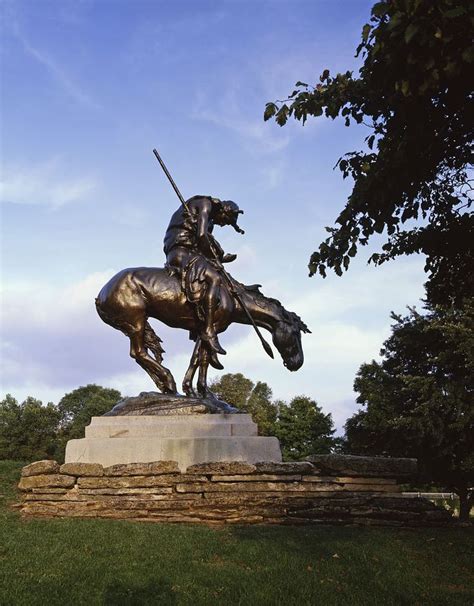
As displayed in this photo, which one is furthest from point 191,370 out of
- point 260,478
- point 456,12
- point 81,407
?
point 81,407

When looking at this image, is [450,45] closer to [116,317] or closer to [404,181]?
[404,181]

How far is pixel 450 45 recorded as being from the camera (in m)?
5.07

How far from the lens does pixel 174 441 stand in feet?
32.3

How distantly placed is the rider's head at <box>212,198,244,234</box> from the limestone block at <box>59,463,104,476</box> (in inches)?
213

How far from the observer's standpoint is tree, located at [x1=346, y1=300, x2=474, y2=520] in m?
22.9

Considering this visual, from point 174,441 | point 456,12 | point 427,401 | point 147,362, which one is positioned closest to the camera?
point 456,12

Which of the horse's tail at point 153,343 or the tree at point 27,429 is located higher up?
the tree at point 27,429

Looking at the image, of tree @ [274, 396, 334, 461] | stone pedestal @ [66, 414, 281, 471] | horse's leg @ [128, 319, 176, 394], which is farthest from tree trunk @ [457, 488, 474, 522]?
horse's leg @ [128, 319, 176, 394]

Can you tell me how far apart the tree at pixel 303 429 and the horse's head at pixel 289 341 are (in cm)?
2544

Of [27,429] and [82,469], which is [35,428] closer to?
[27,429]

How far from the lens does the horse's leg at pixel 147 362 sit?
1127 centimetres

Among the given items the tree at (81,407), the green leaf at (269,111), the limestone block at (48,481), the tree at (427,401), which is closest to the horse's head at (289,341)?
the limestone block at (48,481)

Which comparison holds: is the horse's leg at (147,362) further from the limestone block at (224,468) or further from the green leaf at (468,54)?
the green leaf at (468,54)

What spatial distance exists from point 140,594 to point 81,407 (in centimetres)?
4750
